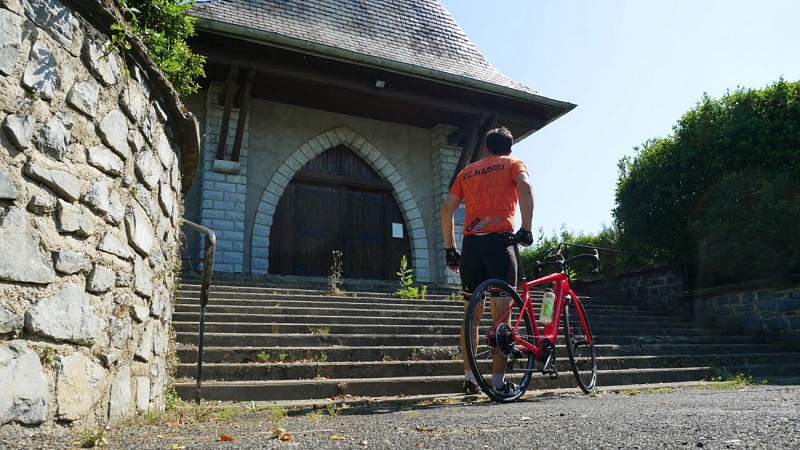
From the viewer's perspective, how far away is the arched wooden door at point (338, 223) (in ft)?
39.0

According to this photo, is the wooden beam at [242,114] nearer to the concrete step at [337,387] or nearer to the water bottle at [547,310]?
the concrete step at [337,387]

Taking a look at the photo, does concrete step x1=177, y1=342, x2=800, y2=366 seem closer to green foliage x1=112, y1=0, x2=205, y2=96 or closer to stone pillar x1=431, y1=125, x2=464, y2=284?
green foliage x1=112, y1=0, x2=205, y2=96

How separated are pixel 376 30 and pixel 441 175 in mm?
3078

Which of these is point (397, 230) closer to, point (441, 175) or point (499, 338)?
point (441, 175)

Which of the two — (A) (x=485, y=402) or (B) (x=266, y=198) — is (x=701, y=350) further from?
(B) (x=266, y=198)

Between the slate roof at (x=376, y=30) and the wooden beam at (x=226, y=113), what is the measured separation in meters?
0.79

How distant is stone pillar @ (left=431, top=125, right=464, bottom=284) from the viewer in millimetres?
12406

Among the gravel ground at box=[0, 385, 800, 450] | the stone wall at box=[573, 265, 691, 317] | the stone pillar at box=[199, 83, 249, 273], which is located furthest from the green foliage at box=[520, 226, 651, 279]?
the gravel ground at box=[0, 385, 800, 450]

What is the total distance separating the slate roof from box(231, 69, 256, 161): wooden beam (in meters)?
0.70

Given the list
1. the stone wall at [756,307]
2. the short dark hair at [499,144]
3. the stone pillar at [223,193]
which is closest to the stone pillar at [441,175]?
the stone pillar at [223,193]

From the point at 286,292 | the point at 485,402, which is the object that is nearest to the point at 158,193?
the point at 485,402

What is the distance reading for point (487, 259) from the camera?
13.1 feet

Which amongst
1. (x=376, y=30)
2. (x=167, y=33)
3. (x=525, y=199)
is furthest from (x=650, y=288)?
(x=167, y=33)

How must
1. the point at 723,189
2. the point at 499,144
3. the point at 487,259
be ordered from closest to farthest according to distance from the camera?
the point at 487,259, the point at 499,144, the point at 723,189
